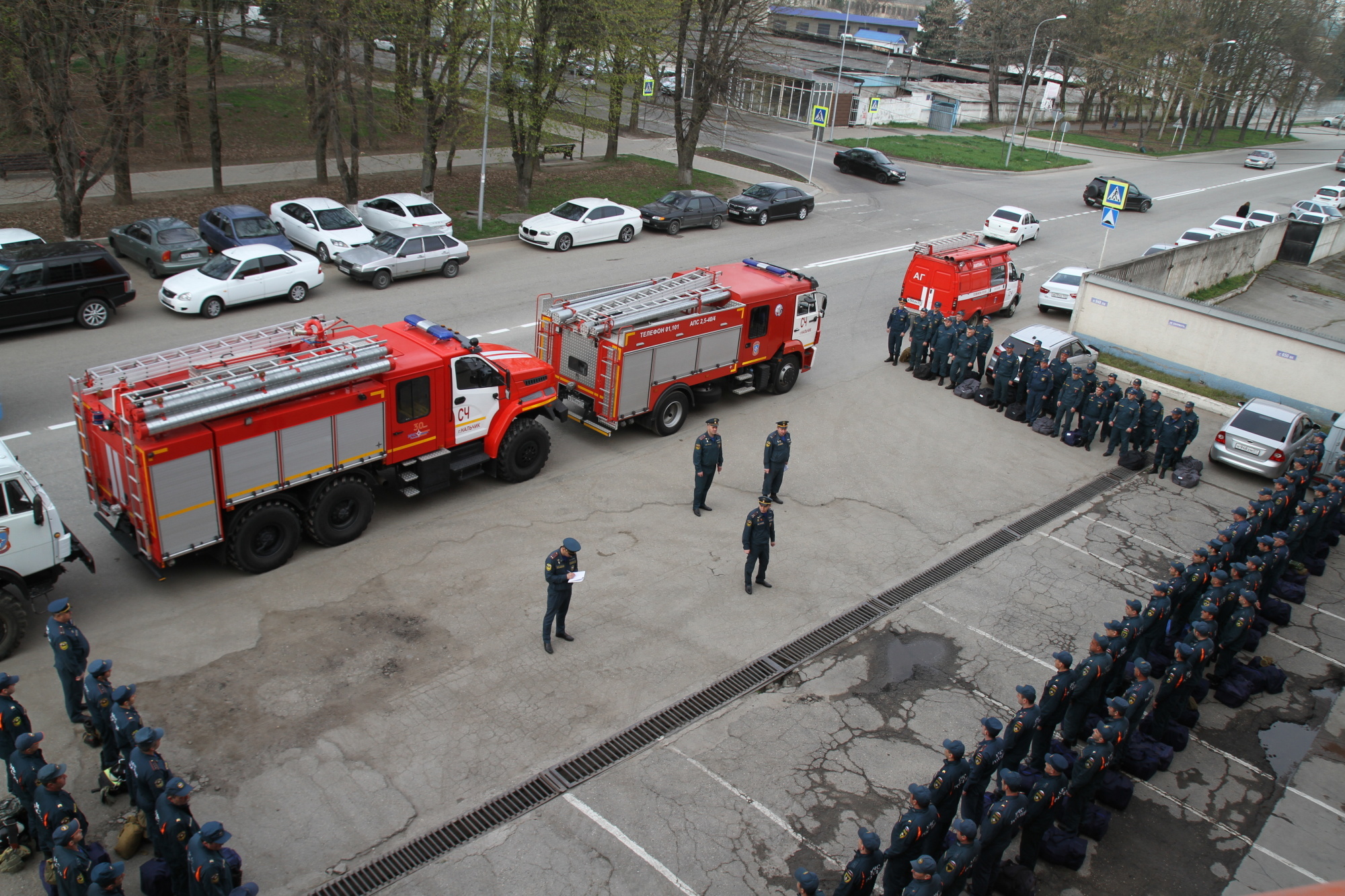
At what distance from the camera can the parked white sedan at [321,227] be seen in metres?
24.5

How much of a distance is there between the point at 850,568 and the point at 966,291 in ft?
40.2

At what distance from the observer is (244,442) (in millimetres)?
11266

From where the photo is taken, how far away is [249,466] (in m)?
11.4

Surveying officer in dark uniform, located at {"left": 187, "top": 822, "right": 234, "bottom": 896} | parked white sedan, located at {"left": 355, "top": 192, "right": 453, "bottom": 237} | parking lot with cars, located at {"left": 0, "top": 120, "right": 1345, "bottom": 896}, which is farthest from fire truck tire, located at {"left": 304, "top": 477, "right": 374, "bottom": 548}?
parked white sedan, located at {"left": 355, "top": 192, "right": 453, "bottom": 237}

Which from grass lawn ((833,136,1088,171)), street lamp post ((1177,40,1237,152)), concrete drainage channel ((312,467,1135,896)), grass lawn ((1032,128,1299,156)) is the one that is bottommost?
concrete drainage channel ((312,467,1135,896))

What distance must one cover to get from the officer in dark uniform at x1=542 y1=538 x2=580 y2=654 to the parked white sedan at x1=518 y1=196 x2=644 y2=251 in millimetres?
18473

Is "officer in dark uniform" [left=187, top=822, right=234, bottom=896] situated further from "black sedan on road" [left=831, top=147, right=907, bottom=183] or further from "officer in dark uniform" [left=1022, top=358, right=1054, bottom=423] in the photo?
"black sedan on road" [left=831, top=147, right=907, bottom=183]

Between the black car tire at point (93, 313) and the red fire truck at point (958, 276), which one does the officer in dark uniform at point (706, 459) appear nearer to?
the red fire truck at point (958, 276)

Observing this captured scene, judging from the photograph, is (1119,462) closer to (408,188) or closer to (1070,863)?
(1070,863)

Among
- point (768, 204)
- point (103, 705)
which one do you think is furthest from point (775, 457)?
point (768, 204)

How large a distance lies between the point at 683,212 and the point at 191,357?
21064 millimetres

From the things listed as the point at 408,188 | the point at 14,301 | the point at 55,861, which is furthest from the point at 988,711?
the point at 408,188

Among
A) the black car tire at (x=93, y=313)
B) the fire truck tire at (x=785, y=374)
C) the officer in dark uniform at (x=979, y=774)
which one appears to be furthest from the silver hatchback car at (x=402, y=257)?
the officer in dark uniform at (x=979, y=774)

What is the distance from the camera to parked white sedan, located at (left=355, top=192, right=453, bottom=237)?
2617 cm
